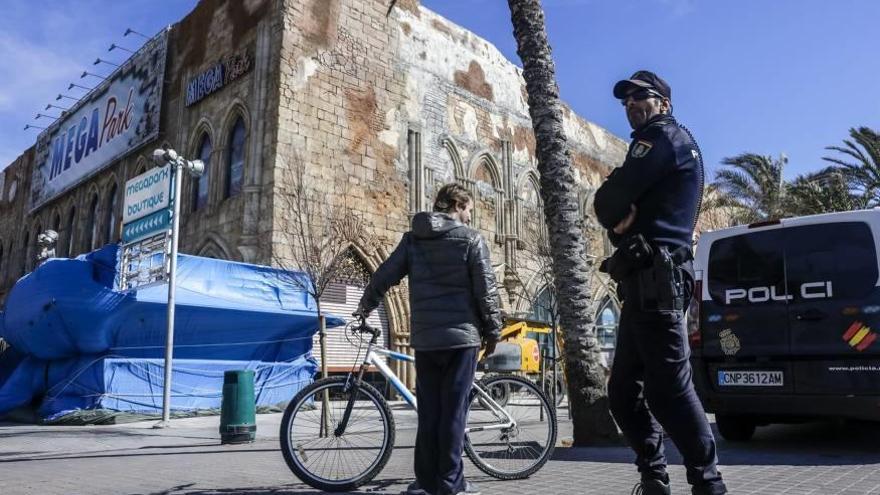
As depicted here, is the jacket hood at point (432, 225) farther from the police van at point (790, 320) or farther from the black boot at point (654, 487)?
A: the police van at point (790, 320)

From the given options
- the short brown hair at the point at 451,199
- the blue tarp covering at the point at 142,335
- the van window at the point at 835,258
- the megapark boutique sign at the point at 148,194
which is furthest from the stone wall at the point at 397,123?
the short brown hair at the point at 451,199

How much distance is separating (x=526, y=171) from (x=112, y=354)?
16.2 metres

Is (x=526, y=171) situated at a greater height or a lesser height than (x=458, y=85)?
lesser

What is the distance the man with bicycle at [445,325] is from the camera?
388cm

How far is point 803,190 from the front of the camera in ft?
78.1

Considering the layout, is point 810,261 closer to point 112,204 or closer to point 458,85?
point 458,85

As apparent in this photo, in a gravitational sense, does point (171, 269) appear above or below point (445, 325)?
above

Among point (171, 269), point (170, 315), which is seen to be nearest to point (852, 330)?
point (170, 315)

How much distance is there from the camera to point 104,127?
2494 cm

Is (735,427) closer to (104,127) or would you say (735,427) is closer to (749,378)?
(749,378)

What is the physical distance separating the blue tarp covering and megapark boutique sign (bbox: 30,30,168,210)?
10.2m

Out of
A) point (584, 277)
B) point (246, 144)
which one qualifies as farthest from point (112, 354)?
point (584, 277)

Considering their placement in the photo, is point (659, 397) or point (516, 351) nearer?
point (659, 397)

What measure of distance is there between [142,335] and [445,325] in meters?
9.97
